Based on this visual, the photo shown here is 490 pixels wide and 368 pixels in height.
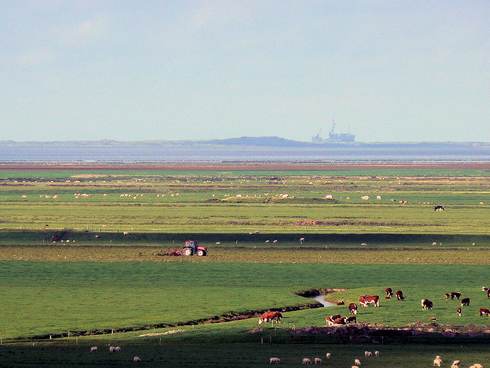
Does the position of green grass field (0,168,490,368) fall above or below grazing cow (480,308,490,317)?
below

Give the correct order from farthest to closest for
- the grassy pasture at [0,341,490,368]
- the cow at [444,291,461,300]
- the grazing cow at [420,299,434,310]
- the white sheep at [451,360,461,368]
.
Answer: the cow at [444,291,461,300] < the grazing cow at [420,299,434,310] < the grassy pasture at [0,341,490,368] < the white sheep at [451,360,461,368]

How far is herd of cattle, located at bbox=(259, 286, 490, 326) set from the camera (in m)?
46.2

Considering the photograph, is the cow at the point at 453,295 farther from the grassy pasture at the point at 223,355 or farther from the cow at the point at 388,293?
the grassy pasture at the point at 223,355

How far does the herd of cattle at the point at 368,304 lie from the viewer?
151ft

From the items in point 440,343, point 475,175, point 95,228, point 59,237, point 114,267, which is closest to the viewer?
point 440,343

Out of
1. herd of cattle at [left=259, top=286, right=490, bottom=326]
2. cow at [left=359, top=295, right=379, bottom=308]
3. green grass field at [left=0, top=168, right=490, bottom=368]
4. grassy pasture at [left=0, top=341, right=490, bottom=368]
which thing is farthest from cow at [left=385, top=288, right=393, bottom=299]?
grassy pasture at [left=0, top=341, right=490, bottom=368]

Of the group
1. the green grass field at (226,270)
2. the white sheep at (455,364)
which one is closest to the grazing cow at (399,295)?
the green grass field at (226,270)

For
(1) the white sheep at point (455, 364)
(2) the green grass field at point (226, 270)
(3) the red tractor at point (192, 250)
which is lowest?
(2) the green grass field at point (226, 270)

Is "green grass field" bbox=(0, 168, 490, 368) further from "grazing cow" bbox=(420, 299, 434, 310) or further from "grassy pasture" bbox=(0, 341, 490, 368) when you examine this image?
"grazing cow" bbox=(420, 299, 434, 310)

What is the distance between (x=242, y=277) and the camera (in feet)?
200

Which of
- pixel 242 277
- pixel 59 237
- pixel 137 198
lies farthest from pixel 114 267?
pixel 137 198

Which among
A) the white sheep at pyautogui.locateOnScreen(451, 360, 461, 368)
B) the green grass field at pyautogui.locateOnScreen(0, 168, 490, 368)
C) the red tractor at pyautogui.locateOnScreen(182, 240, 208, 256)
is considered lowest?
the green grass field at pyautogui.locateOnScreen(0, 168, 490, 368)

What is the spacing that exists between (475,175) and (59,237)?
11728 centimetres

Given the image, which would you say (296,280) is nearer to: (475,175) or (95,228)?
(95,228)
